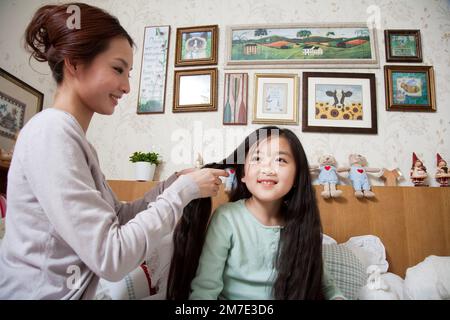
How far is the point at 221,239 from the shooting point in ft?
2.07

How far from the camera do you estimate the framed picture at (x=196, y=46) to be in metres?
1.09

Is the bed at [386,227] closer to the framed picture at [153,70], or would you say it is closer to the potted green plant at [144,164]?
the potted green plant at [144,164]

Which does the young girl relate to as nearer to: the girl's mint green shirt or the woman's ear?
the girl's mint green shirt

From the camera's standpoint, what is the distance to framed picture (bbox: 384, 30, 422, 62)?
43.3 inches

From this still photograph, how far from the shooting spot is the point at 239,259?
63cm

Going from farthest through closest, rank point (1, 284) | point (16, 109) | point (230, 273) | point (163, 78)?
point (163, 78)
point (16, 109)
point (230, 273)
point (1, 284)

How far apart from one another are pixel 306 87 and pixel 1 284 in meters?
1.06

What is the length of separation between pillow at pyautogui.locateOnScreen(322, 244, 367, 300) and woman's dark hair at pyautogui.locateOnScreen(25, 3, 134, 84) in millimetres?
833

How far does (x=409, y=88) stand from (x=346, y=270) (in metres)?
0.76

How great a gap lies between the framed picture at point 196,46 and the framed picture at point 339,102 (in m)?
0.39

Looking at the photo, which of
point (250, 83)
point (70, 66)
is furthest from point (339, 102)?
point (70, 66)

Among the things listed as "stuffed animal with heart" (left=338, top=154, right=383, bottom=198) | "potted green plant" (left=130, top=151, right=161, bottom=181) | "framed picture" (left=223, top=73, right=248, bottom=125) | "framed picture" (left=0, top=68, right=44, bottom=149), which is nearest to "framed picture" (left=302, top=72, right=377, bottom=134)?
"stuffed animal with heart" (left=338, top=154, right=383, bottom=198)

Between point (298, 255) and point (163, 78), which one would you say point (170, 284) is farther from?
point (163, 78)
